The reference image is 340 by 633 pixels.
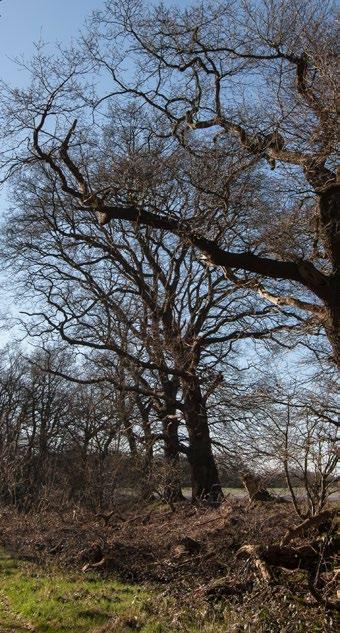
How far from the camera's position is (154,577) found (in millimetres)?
11969

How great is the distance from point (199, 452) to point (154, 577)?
9.81 meters

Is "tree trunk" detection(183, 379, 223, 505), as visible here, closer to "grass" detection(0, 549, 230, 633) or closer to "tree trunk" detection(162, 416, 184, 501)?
"tree trunk" detection(162, 416, 184, 501)

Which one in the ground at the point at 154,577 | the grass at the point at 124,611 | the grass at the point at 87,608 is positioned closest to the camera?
the grass at the point at 124,611

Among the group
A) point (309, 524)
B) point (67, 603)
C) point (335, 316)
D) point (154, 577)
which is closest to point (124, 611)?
point (67, 603)

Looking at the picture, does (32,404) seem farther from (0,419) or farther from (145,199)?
(145,199)

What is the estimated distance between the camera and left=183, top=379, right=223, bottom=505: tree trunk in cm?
2098

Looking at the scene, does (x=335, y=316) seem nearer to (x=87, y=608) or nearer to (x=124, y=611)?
(x=124, y=611)

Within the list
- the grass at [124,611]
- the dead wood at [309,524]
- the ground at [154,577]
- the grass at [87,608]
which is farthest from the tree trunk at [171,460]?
the dead wood at [309,524]

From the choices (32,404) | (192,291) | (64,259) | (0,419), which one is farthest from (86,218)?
(32,404)

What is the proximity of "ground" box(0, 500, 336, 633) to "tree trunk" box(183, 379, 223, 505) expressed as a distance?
6.77 ft

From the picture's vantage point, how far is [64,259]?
22125 mm

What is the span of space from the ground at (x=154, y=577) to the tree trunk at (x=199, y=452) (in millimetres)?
2065

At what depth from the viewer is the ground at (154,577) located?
26.9 feet

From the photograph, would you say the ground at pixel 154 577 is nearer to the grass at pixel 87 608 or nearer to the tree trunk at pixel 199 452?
the grass at pixel 87 608
